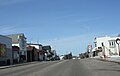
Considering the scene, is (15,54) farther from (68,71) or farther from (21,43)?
(68,71)

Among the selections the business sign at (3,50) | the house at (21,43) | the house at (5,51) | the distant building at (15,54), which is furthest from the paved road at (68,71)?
the house at (21,43)

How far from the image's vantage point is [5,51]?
73.2m

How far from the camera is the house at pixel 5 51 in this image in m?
70.1

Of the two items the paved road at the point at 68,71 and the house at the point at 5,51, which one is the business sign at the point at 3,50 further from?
the paved road at the point at 68,71

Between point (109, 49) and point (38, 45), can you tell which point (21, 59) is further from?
point (38, 45)

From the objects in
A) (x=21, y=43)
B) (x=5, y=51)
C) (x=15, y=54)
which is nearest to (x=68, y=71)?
(x=5, y=51)

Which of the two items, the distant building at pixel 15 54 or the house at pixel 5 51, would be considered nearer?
the house at pixel 5 51

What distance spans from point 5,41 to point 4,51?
344 cm

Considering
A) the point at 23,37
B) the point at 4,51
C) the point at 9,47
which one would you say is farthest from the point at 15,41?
the point at 4,51

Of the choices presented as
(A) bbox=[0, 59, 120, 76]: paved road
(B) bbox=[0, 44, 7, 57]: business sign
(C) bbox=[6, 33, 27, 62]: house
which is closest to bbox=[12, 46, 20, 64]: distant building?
(C) bbox=[6, 33, 27, 62]: house

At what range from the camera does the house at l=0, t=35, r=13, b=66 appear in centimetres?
7006

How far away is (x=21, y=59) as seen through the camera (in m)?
94.5

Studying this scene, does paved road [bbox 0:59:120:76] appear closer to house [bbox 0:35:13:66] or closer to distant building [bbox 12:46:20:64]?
house [bbox 0:35:13:66]

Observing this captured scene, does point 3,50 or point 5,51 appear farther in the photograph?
point 5,51
